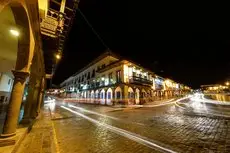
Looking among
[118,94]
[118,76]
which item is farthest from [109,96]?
[118,76]

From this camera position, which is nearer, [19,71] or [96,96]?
[19,71]

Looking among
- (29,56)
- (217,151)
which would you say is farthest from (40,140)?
(217,151)

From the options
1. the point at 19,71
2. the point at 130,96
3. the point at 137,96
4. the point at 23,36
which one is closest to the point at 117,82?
the point at 130,96

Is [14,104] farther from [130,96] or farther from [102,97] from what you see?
[102,97]

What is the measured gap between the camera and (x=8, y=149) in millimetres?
3787

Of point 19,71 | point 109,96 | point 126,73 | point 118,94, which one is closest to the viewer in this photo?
point 19,71

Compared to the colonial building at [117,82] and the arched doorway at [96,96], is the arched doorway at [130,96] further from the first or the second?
the arched doorway at [96,96]

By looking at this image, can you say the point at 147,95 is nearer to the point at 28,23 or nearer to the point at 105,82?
the point at 105,82

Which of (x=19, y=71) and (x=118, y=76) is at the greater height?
(x=118, y=76)

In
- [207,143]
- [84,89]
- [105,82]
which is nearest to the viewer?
[207,143]

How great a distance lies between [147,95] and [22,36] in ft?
88.3

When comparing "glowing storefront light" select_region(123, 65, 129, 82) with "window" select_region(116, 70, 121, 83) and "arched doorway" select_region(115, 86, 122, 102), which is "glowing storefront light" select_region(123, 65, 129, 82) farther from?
"arched doorway" select_region(115, 86, 122, 102)

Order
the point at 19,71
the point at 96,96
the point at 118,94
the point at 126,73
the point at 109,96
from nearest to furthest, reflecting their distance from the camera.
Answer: the point at 19,71
the point at 126,73
the point at 118,94
the point at 109,96
the point at 96,96

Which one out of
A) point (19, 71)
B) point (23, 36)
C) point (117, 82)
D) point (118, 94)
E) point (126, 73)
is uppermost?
point (126, 73)
